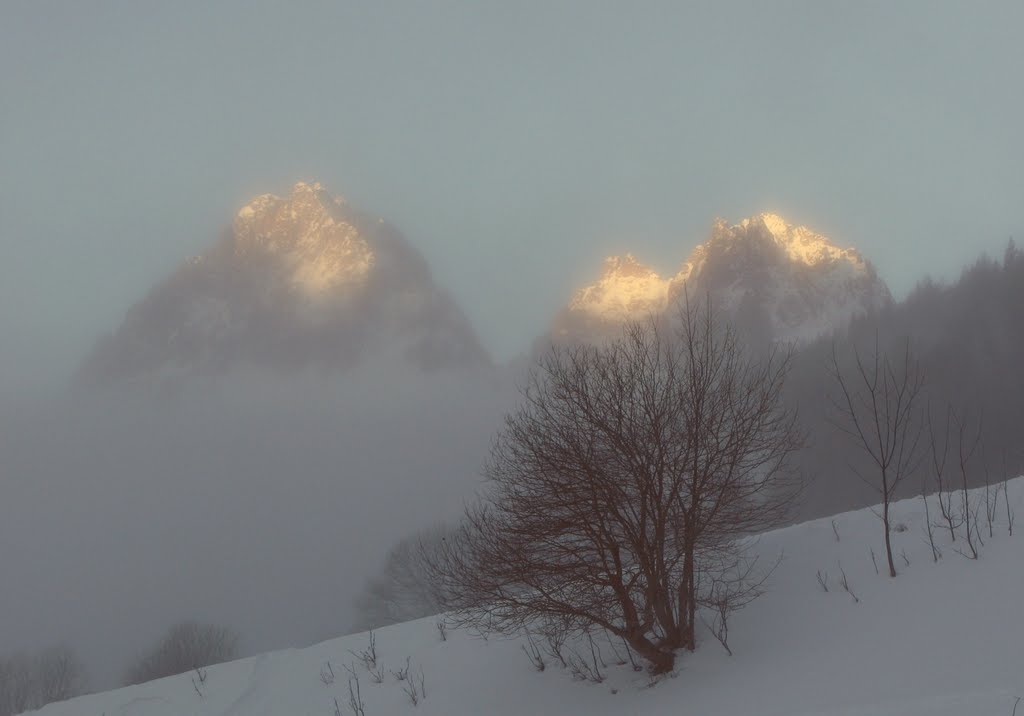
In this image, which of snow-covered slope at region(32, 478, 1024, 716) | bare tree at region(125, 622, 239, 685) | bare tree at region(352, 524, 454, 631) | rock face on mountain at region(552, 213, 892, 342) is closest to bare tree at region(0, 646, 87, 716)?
bare tree at region(125, 622, 239, 685)

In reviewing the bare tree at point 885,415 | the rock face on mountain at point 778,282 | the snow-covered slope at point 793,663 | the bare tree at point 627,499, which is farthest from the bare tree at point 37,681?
the rock face on mountain at point 778,282

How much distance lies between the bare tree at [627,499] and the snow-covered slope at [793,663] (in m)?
0.81

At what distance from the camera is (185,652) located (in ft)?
163

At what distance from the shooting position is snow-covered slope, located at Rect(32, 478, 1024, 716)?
5.84 metres

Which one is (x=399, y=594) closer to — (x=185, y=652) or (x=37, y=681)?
(x=185, y=652)

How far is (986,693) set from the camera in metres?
5.09

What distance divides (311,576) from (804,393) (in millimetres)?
109395

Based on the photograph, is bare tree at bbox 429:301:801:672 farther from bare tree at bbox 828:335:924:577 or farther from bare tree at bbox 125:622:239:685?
bare tree at bbox 125:622:239:685

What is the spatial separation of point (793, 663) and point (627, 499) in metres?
2.70

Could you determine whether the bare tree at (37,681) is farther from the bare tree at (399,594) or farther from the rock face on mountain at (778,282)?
the rock face on mountain at (778,282)

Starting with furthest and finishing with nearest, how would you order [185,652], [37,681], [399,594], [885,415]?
1. [37,681]
2. [185,652]
3. [399,594]
4. [885,415]

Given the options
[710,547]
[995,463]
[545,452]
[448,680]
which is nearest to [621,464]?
[545,452]

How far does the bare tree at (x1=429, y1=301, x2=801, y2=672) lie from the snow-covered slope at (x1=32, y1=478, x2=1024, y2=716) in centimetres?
81

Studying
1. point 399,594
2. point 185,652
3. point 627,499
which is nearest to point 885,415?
point 627,499
